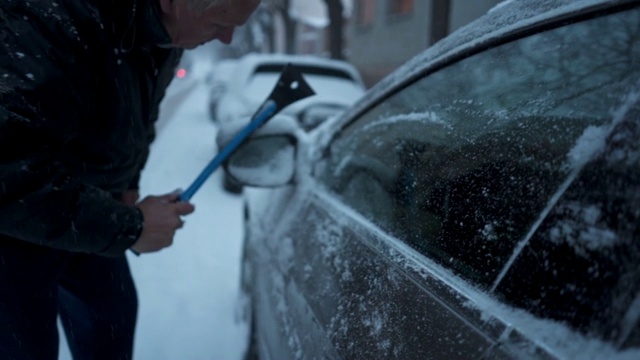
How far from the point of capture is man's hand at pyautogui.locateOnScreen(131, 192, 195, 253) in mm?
1390

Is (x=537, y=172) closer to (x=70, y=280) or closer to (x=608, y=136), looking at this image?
(x=608, y=136)

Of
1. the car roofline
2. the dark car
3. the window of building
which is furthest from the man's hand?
the window of building

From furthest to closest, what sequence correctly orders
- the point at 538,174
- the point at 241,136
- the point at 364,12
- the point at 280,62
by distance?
the point at 364,12, the point at 280,62, the point at 241,136, the point at 538,174

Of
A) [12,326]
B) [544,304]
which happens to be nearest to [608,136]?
[544,304]

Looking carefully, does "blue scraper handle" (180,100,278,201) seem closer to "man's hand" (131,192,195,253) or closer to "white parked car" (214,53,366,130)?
"man's hand" (131,192,195,253)

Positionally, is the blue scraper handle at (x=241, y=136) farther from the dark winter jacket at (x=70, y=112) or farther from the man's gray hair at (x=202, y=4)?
the man's gray hair at (x=202, y=4)

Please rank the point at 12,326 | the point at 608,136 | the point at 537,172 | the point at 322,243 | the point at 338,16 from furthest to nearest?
1. the point at 338,16
2. the point at 322,243
3. the point at 12,326
4. the point at 537,172
5. the point at 608,136

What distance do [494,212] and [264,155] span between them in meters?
1.29

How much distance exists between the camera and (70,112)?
117 cm

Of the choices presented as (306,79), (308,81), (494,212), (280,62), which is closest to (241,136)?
(494,212)

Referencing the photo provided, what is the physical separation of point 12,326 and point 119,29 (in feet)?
2.78

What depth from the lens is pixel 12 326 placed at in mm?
1283

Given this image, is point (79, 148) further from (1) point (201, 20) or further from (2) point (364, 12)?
(2) point (364, 12)

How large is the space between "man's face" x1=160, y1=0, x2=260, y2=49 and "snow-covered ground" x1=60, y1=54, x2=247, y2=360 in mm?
1799
